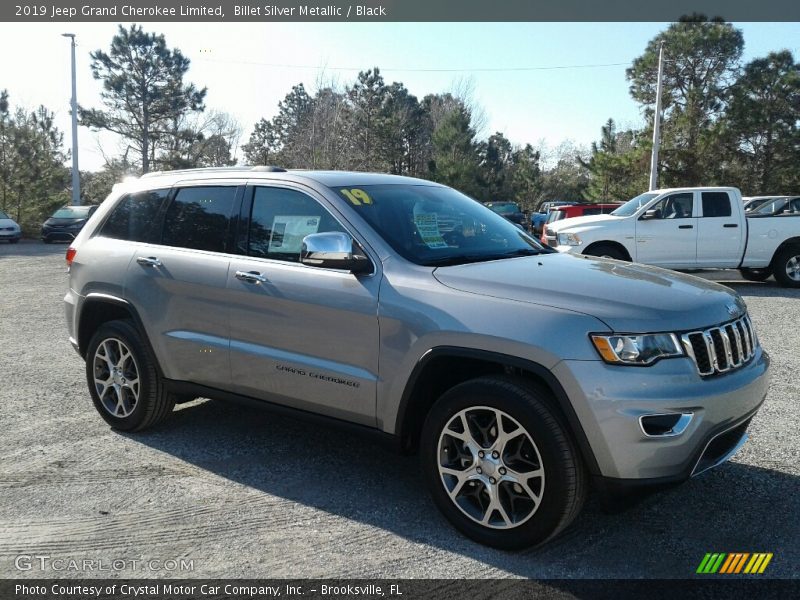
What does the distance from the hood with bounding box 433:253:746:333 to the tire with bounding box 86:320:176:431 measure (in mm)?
2319

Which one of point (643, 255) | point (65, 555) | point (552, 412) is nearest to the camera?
point (552, 412)

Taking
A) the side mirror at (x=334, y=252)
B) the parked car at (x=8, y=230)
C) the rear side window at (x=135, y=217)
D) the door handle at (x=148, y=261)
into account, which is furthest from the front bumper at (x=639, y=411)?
the parked car at (x=8, y=230)

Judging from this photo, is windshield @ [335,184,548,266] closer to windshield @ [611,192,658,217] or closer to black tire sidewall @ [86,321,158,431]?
black tire sidewall @ [86,321,158,431]

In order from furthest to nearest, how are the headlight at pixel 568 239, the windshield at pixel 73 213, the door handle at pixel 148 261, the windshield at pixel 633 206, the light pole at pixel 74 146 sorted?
1. the light pole at pixel 74 146
2. the windshield at pixel 73 213
3. the windshield at pixel 633 206
4. the headlight at pixel 568 239
5. the door handle at pixel 148 261

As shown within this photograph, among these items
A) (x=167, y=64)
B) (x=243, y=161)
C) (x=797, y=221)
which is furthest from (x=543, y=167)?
(x=797, y=221)

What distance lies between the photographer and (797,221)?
43.5 feet

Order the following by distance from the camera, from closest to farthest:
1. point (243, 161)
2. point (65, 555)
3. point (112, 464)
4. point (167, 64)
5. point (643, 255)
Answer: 1. point (65, 555)
2. point (112, 464)
3. point (643, 255)
4. point (167, 64)
5. point (243, 161)

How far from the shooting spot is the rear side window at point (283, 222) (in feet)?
13.4

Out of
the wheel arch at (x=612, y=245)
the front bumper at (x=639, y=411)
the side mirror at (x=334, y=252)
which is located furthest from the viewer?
the wheel arch at (x=612, y=245)

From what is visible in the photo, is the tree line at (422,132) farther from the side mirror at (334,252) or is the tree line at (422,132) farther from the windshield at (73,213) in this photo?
the side mirror at (334,252)

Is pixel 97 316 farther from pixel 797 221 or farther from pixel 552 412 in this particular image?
pixel 797 221

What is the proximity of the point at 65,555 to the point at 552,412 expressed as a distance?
237 cm

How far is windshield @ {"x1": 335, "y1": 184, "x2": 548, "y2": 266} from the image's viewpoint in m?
3.88

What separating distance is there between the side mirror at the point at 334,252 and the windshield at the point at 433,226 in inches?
8.3
